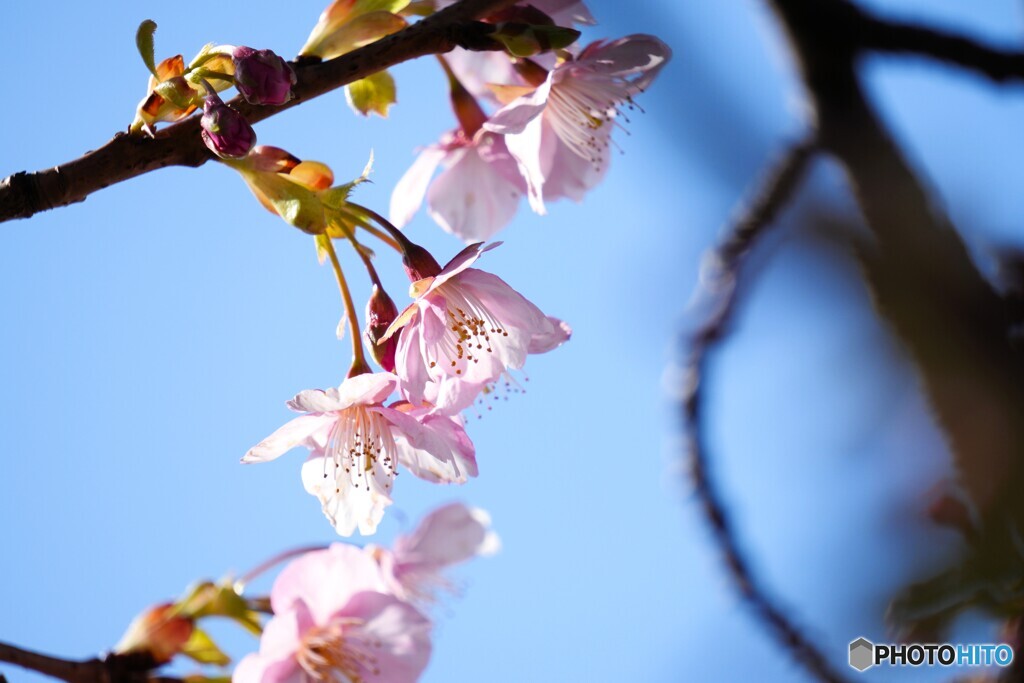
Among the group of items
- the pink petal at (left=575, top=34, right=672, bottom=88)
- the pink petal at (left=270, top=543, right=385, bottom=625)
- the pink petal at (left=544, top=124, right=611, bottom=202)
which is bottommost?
the pink petal at (left=270, top=543, right=385, bottom=625)

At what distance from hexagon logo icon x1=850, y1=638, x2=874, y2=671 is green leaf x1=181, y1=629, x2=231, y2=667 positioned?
490 mm

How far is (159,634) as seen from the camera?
2.42 feet

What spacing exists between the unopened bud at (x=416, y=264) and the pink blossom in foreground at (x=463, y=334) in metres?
0.01

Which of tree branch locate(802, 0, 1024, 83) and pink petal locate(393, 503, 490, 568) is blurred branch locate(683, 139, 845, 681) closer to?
tree branch locate(802, 0, 1024, 83)

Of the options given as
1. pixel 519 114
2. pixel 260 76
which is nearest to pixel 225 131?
pixel 260 76

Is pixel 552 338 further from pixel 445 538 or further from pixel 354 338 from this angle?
pixel 445 538

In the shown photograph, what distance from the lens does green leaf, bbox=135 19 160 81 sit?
62cm

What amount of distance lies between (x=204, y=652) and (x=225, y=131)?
1.39ft

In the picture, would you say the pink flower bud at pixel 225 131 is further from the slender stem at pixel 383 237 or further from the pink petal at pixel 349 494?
the pink petal at pixel 349 494

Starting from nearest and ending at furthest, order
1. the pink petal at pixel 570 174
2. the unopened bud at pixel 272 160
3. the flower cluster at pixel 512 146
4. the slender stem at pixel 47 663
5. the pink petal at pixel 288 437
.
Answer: the slender stem at pixel 47 663 → the unopened bud at pixel 272 160 → the pink petal at pixel 288 437 → the flower cluster at pixel 512 146 → the pink petal at pixel 570 174

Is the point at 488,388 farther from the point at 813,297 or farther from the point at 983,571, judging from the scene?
the point at 983,571

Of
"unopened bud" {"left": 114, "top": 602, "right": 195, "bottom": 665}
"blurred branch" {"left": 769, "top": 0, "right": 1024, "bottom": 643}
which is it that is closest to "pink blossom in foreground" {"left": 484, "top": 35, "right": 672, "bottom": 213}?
"blurred branch" {"left": 769, "top": 0, "right": 1024, "bottom": 643}

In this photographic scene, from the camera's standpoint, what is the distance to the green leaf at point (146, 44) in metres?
0.62

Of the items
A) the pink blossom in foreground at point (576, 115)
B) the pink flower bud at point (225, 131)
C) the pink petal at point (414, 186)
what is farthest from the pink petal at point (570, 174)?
the pink flower bud at point (225, 131)
